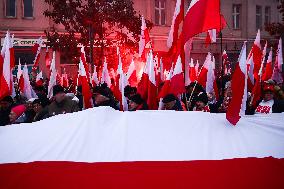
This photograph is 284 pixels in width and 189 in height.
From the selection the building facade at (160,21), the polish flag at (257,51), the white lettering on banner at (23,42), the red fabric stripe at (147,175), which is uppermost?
the building facade at (160,21)

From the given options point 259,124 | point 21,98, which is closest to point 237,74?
point 259,124

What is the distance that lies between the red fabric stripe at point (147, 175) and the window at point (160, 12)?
86.3 feet

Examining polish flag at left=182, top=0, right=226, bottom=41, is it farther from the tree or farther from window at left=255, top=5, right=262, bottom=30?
window at left=255, top=5, right=262, bottom=30

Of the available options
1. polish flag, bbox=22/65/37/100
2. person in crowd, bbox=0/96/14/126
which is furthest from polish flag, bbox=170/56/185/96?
polish flag, bbox=22/65/37/100

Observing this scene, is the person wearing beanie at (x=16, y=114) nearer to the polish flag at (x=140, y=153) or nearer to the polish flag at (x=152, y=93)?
the polish flag at (x=152, y=93)

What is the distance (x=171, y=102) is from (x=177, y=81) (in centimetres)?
77

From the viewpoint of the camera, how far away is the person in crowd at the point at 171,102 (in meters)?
6.10

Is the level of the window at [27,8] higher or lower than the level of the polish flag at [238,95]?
higher

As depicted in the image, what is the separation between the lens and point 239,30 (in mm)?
32969

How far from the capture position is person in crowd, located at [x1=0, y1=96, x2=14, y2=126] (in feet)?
20.5

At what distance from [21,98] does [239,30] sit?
1040 inches

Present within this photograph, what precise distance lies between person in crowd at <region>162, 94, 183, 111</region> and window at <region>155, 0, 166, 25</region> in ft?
77.1

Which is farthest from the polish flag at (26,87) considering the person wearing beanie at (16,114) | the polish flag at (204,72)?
the polish flag at (204,72)

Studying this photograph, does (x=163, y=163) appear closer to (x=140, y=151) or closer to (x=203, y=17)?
(x=140, y=151)
